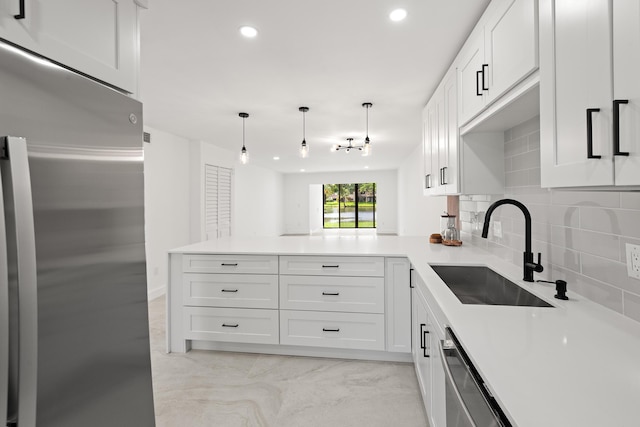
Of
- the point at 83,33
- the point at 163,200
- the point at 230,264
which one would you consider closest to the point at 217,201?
the point at 163,200

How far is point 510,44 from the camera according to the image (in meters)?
1.39

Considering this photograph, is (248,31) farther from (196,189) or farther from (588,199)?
(196,189)

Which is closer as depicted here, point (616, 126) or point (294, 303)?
point (616, 126)

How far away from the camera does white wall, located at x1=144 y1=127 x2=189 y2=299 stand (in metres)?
4.43

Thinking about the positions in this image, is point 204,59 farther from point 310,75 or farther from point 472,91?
point 472,91

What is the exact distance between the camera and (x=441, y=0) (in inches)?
69.1

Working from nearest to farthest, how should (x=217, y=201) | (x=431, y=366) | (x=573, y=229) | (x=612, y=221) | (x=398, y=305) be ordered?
(x=612, y=221)
(x=573, y=229)
(x=431, y=366)
(x=398, y=305)
(x=217, y=201)

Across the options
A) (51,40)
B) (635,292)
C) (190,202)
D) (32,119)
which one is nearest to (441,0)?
(635,292)

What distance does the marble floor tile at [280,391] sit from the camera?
6.37ft

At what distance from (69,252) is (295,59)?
206cm

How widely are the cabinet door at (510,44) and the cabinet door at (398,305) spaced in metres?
1.38

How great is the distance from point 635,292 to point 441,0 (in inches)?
64.5

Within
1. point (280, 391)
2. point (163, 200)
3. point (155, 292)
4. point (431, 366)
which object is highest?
point (163, 200)

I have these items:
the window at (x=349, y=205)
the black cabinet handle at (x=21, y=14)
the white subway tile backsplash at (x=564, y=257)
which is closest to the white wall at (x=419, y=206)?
the white subway tile backsplash at (x=564, y=257)
